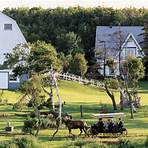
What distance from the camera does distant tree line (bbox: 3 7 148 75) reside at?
7956 cm

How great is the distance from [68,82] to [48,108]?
70.0 ft

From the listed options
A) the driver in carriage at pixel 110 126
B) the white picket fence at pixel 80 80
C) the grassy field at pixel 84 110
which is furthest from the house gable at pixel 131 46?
the driver in carriage at pixel 110 126

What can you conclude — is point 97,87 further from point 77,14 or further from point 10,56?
point 77,14

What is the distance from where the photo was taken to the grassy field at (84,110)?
91.7ft

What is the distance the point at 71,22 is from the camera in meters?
89.6

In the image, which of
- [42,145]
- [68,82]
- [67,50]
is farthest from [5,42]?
[42,145]

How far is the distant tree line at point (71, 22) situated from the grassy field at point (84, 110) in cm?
1594

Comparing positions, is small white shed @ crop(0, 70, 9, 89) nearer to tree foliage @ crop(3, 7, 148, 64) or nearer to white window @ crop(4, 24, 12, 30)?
white window @ crop(4, 24, 12, 30)

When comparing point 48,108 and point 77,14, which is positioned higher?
point 77,14

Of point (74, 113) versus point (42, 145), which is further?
point (74, 113)

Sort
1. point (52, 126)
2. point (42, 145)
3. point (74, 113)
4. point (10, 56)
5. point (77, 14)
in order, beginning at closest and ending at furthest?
point (42, 145) < point (52, 126) < point (74, 113) < point (10, 56) < point (77, 14)

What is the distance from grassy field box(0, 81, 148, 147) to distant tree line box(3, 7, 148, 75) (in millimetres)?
15937

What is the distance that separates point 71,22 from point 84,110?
165ft

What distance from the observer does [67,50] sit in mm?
77438
